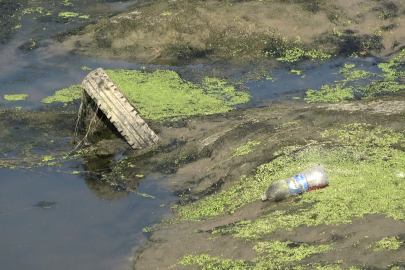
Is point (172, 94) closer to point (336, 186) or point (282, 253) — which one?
point (336, 186)

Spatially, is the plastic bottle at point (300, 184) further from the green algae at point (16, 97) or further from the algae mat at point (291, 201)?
the green algae at point (16, 97)

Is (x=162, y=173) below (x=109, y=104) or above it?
below

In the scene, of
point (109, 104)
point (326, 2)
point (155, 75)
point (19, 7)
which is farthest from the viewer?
point (19, 7)

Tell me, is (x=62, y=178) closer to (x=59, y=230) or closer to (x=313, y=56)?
(x=59, y=230)

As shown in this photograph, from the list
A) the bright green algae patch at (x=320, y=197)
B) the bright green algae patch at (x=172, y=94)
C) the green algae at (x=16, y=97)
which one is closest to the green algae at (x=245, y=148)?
the bright green algae patch at (x=320, y=197)

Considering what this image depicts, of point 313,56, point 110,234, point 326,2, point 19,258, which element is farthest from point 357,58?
point 19,258

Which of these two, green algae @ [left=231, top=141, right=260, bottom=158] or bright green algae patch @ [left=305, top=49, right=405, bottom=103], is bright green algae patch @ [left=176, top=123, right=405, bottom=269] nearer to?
green algae @ [left=231, top=141, right=260, bottom=158]

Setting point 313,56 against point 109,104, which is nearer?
point 109,104

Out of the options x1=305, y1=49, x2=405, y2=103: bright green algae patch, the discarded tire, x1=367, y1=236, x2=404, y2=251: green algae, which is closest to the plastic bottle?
Result: x1=367, y1=236, x2=404, y2=251: green algae
